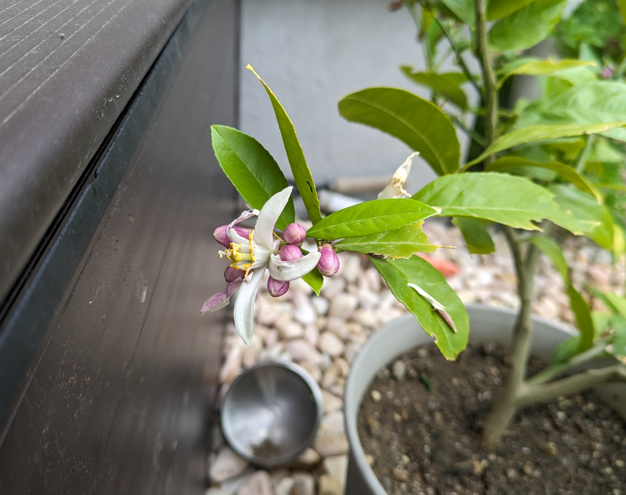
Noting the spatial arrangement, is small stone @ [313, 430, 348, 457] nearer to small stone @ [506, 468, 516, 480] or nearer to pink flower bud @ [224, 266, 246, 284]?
small stone @ [506, 468, 516, 480]

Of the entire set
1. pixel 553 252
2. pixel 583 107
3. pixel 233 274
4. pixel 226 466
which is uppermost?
pixel 233 274

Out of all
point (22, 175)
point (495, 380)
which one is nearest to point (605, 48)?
point (495, 380)

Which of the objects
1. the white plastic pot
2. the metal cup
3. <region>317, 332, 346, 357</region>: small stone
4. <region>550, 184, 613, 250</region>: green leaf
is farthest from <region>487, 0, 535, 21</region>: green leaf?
<region>317, 332, 346, 357</region>: small stone

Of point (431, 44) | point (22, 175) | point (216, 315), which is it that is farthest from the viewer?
point (216, 315)

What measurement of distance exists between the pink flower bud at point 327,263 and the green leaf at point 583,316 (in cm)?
63

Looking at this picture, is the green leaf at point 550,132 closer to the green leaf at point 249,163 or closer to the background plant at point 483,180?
the background plant at point 483,180

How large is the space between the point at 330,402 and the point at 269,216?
3.52 feet

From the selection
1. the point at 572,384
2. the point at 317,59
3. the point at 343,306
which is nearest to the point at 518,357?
the point at 572,384

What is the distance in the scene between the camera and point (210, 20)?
0.94m

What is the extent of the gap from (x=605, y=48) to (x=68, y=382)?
210 cm

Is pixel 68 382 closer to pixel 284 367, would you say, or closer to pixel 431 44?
pixel 431 44

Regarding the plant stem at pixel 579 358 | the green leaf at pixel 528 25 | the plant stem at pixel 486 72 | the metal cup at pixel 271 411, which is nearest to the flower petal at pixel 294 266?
the plant stem at pixel 486 72

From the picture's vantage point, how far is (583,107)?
0.55 m

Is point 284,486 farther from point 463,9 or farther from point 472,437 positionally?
point 463,9
